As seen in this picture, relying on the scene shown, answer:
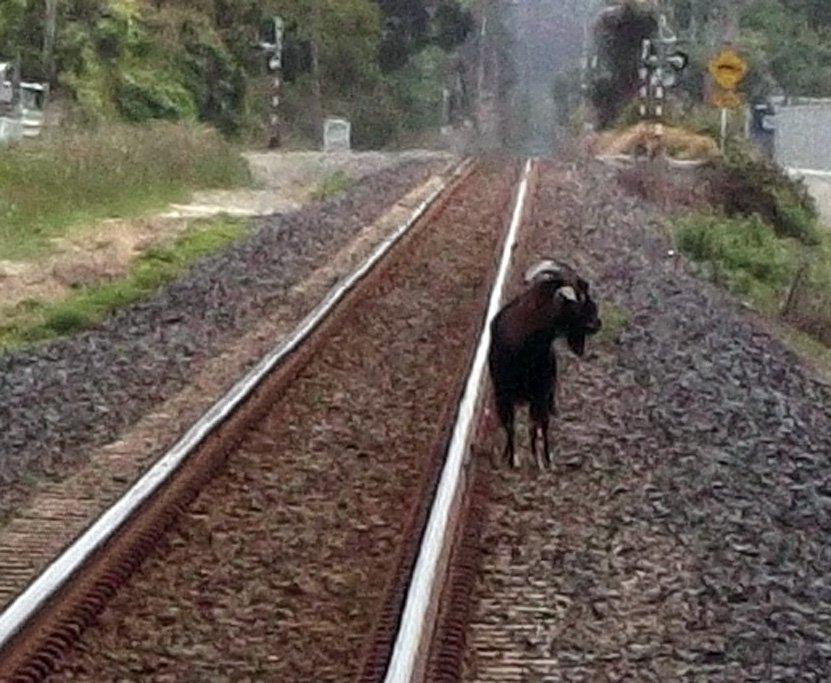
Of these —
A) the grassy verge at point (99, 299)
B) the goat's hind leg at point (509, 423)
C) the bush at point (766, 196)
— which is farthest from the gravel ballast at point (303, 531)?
the bush at point (766, 196)

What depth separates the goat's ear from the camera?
8.69 meters

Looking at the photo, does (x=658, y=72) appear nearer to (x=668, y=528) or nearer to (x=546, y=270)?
(x=546, y=270)

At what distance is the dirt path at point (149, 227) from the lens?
17.2m

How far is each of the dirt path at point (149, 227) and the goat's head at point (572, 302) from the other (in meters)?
7.69

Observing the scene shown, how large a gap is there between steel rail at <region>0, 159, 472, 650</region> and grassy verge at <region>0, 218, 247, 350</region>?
1.78 meters

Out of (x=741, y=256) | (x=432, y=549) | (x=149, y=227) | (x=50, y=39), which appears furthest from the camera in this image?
(x=50, y=39)

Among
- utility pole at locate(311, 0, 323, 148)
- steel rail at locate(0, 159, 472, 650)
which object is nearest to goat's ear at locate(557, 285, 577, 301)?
steel rail at locate(0, 159, 472, 650)

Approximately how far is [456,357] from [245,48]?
1574 inches

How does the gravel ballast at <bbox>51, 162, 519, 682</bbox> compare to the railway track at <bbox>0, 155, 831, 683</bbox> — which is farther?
the gravel ballast at <bbox>51, 162, 519, 682</bbox>

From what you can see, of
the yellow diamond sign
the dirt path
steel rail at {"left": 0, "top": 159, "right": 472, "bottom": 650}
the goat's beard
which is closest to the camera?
steel rail at {"left": 0, "top": 159, "right": 472, "bottom": 650}

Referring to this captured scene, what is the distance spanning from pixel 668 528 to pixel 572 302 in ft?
4.40

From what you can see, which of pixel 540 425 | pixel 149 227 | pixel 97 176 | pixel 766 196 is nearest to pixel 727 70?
pixel 766 196

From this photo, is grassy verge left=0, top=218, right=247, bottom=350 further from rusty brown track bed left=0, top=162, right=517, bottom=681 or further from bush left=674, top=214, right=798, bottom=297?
bush left=674, top=214, right=798, bottom=297

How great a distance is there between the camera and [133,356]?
12297mm
